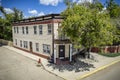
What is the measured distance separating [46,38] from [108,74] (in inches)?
399

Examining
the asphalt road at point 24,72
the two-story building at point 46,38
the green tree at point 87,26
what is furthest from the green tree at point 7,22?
the green tree at point 87,26

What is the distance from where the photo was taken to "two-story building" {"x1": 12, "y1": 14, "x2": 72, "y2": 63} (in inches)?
714

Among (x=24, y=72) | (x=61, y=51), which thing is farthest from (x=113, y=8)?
(x=24, y=72)

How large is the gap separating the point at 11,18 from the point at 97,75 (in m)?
31.1

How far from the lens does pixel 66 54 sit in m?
19.2

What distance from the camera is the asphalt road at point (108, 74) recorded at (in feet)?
44.1

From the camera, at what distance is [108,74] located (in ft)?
47.8

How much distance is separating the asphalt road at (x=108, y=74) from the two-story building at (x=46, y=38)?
5121mm

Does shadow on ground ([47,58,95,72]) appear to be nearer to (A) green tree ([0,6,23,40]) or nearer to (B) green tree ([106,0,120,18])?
(A) green tree ([0,6,23,40])

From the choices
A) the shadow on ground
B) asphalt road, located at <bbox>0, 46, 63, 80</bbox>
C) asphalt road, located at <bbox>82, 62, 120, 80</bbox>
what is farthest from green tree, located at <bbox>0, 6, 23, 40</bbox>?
asphalt road, located at <bbox>82, 62, 120, 80</bbox>

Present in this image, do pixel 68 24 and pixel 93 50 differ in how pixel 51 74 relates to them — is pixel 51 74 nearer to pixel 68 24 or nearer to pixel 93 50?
pixel 68 24

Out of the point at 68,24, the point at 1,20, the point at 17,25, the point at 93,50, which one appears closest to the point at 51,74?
the point at 68,24

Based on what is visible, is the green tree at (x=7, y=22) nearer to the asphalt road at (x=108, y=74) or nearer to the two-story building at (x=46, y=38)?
the two-story building at (x=46, y=38)

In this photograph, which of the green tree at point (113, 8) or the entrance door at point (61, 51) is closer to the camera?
the entrance door at point (61, 51)
